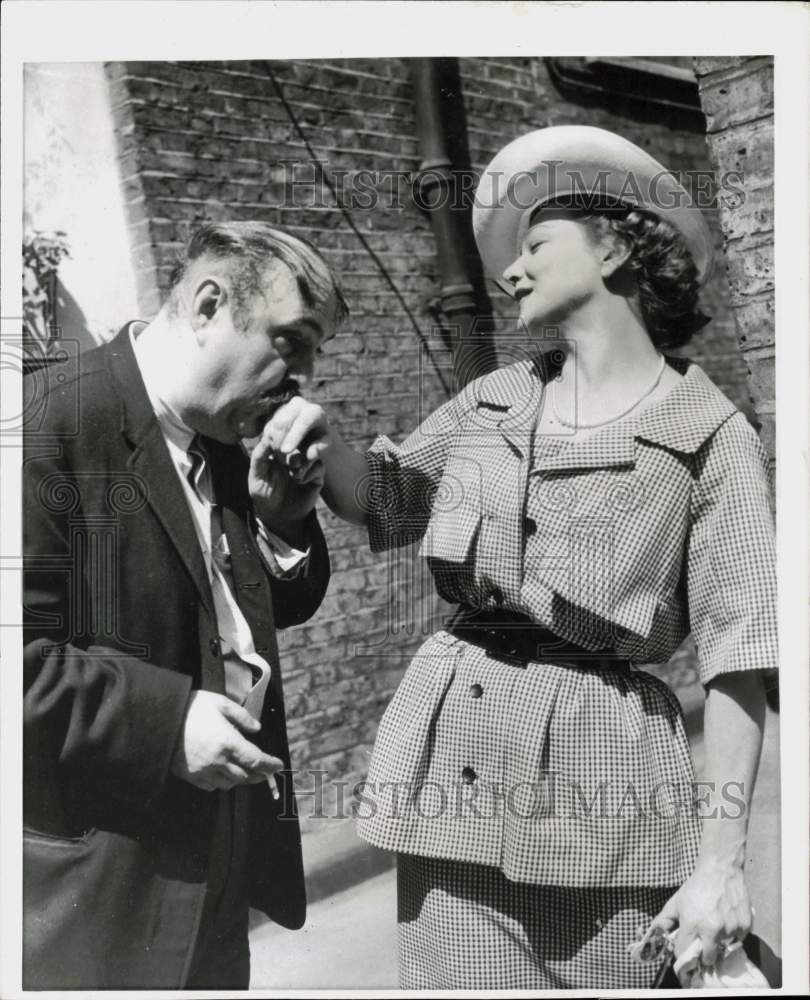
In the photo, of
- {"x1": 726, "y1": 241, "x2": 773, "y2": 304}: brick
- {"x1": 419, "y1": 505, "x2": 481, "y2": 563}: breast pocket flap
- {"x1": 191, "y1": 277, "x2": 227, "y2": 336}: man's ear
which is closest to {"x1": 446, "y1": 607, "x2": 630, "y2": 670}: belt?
{"x1": 419, "y1": 505, "x2": 481, "y2": 563}: breast pocket flap

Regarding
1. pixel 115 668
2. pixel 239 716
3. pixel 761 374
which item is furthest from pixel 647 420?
pixel 115 668

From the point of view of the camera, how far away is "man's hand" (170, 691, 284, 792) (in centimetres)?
225

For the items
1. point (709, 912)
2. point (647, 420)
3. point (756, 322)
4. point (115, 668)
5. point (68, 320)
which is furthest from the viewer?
point (756, 322)

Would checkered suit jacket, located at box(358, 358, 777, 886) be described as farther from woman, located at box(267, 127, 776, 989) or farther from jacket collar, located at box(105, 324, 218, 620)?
jacket collar, located at box(105, 324, 218, 620)

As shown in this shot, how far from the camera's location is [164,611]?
226cm

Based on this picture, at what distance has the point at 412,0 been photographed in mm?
2393

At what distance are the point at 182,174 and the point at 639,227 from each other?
1.09 m

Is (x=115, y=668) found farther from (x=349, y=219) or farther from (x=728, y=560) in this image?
(x=728, y=560)

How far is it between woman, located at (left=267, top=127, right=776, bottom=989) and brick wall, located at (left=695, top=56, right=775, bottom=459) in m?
0.31

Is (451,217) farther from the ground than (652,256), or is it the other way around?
(451,217)

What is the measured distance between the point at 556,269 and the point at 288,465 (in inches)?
28.4

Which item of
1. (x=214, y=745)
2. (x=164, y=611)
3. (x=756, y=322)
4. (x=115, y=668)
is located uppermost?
(x=756, y=322)

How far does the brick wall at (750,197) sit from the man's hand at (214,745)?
1399 millimetres

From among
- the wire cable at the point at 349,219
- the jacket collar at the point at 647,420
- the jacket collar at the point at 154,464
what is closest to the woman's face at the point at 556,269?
the jacket collar at the point at 647,420
